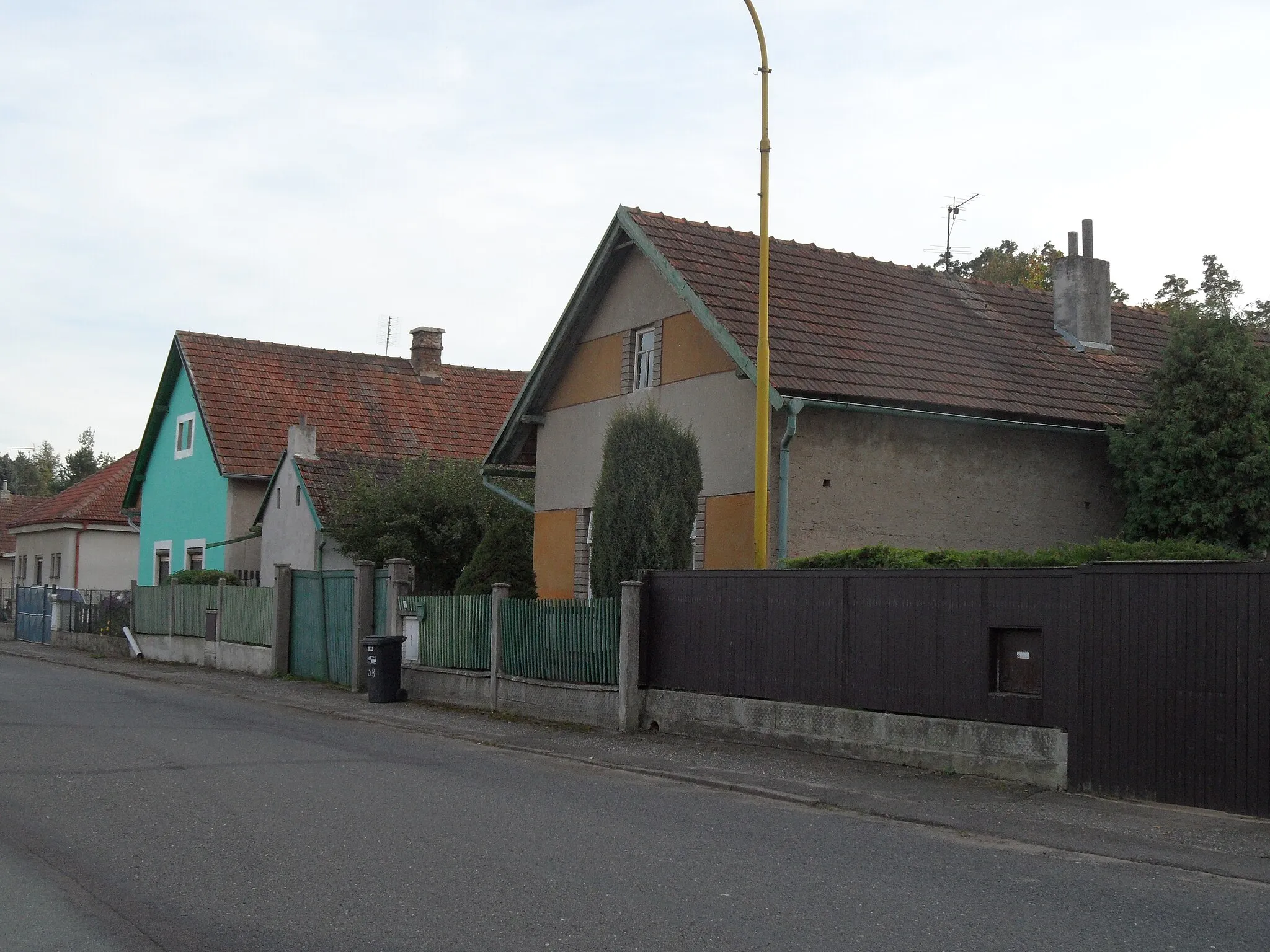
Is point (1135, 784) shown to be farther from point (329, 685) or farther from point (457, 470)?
point (457, 470)

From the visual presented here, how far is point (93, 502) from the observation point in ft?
155

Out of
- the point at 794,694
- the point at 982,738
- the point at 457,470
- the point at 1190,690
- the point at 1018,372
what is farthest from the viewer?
the point at 457,470

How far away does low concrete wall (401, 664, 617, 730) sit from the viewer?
55.0 feet

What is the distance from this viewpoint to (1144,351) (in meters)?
24.6

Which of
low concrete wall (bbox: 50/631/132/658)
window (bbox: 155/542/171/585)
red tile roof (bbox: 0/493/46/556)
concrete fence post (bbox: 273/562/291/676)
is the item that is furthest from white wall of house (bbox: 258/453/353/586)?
red tile roof (bbox: 0/493/46/556)

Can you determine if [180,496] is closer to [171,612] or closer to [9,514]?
[171,612]

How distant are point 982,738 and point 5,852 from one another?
7.96 metres

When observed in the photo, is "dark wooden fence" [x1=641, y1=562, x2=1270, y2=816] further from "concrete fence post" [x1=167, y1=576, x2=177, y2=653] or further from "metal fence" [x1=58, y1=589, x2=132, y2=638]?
"metal fence" [x1=58, y1=589, x2=132, y2=638]

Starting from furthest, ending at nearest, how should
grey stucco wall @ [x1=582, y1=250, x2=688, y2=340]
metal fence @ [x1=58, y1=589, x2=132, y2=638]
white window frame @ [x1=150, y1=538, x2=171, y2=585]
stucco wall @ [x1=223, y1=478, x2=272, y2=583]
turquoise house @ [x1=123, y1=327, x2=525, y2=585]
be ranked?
white window frame @ [x1=150, y1=538, x2=171, y2=585] < metal fence @ [x1=58, y1=589, x2=132, y2=638] < turquoise house @ [x1=123, y1=327, x2=525, y2=585] < stucco wall @ [x1=223, y1=478, x2=272, y2=583] < grey stucco wall @ [x1=582, y1=250, x2=688, y2=340]

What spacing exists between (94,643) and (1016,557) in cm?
2757

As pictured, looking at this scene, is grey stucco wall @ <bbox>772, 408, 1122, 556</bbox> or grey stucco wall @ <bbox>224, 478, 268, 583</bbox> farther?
grey stucco wall @ <bbox>224, 478, 268, 583</bbox>

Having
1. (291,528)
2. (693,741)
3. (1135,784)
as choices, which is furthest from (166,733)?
(291,528)

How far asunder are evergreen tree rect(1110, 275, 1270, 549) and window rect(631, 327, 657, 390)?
23.6 ft

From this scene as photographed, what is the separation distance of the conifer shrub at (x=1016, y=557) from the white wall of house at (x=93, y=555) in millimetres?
36682
